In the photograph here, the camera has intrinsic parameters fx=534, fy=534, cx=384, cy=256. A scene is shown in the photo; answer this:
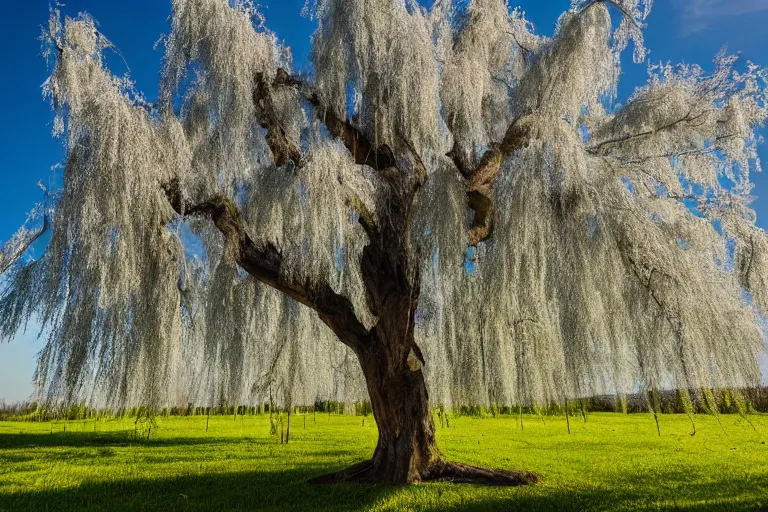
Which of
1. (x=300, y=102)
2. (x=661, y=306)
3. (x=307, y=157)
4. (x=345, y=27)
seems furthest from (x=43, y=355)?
(x=661, y=306)

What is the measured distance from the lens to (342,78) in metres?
5.31

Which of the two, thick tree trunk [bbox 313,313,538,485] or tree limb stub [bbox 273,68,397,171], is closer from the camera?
tree limb stub [bbox 273,68,397,171]

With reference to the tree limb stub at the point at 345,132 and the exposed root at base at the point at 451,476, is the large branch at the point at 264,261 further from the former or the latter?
the exposed root at base at the point at 451,476

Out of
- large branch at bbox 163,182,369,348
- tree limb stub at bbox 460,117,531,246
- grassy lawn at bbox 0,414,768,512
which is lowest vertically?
grassy lawn at bbox 0,414,768,512

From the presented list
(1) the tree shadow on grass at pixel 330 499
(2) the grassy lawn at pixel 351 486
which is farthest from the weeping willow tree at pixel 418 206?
(2) the grassy lawn at pixel 351 486

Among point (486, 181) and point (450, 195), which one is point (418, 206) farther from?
point (486, 181)

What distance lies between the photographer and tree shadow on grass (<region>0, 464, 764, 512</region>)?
4.85 meters

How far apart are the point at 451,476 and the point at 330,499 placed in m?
1.40

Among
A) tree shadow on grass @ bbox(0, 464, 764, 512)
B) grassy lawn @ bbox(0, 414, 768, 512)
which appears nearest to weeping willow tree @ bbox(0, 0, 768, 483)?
tree shadow on grass @ bbox(0, 464, 764, 512)

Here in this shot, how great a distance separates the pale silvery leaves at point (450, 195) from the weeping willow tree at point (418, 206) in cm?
2

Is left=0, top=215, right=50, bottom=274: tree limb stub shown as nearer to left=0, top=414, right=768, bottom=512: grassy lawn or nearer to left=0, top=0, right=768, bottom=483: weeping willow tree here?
left=0, top=0, right=768, bottom=483: weeping willow tree

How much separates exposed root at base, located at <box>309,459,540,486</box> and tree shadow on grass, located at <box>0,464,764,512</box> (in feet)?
0.76

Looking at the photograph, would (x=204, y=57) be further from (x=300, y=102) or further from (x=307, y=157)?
(x=307, y=157)

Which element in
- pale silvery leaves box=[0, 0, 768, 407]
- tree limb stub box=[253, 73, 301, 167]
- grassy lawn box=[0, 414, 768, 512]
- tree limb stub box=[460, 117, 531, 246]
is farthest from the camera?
tree limb stub box=[460, 117, 531, 246]
